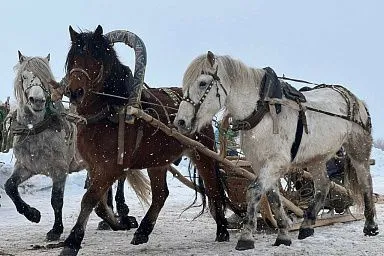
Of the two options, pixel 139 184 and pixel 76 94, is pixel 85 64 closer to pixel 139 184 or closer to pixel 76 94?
pixel 76 94

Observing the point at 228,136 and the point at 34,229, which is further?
the point at 34,229

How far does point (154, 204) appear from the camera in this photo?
22.8 ft

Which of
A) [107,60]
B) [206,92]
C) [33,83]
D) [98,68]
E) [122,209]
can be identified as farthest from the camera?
[122,209]

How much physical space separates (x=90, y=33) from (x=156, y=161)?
1573 millimetres

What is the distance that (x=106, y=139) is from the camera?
5.64 meters

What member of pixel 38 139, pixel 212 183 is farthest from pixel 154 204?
pixel 38 139

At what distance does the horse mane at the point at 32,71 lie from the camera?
7031mm

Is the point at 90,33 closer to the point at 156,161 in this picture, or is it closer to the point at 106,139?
the point at 106,139

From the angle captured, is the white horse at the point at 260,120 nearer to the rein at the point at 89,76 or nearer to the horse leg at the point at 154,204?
the rein at the point at 89,76

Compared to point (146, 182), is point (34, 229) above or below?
below

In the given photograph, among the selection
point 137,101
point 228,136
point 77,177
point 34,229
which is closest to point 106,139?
point 137,101

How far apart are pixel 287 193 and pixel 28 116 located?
333 cm

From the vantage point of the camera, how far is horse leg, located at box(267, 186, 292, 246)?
5770 millimetres

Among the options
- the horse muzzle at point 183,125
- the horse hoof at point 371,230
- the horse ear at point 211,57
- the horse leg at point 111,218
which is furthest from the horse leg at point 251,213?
the horse hoof at point 371,230
